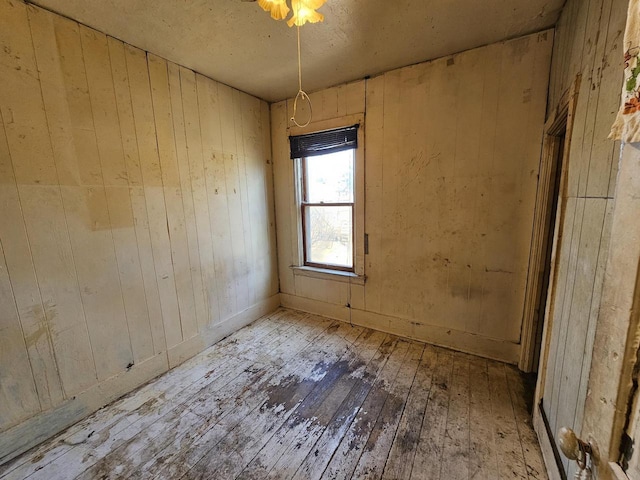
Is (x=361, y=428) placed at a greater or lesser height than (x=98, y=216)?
lesser

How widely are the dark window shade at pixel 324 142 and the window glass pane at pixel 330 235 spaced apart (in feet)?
1.99

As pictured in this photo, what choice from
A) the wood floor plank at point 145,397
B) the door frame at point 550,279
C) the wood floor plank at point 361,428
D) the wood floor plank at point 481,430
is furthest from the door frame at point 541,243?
the wood floor plank at point 145,397

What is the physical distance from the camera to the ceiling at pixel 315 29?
4.98ft

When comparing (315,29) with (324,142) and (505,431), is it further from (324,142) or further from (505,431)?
(505,431)

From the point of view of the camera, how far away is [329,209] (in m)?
2.90

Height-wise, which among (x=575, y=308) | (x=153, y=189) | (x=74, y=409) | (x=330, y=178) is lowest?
(x=74, y=409)

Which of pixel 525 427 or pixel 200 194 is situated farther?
pixel 200 194

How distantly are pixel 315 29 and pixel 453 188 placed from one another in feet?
5.07

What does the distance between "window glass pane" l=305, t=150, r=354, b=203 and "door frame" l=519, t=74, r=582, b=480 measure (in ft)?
4.95

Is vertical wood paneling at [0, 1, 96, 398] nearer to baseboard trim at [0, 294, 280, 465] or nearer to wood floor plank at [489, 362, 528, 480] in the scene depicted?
baseboard trim at [0, 294, 280, 465]

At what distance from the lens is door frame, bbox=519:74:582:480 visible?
1268mm

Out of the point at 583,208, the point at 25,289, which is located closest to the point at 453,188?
the point at 583,208

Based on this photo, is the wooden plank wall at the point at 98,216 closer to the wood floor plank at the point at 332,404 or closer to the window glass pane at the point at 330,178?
the window glass pane at the point at 330,178

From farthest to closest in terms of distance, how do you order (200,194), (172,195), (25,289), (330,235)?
(330,235) < (200,194) < (172,195) < (25,289)
